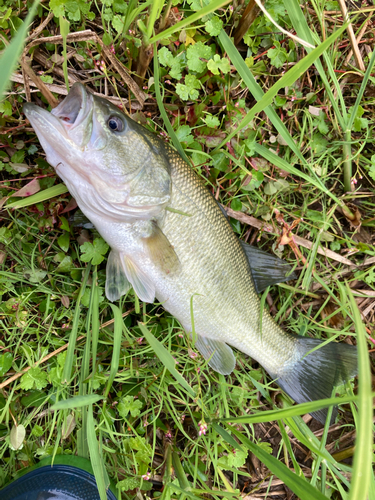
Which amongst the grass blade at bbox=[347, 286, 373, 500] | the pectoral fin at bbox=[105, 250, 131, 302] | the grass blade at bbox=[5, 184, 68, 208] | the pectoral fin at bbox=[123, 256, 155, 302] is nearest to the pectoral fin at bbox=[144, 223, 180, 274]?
the pectoral fin at bbox=[123, 256, 155, 302]

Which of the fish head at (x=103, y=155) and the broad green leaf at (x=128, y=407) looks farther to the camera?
the broad green leaf at (x=128, y=407)

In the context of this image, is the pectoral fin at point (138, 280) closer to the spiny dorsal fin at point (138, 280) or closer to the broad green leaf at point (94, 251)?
the spiny dorsal fin at point (138, 280)

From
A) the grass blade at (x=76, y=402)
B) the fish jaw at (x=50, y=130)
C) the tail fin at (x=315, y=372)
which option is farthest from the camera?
the tail fin at (x=315, y=372)

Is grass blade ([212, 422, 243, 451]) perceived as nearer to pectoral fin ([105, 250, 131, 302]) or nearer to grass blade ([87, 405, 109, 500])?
grass blade ([87, 405, 109, 500])

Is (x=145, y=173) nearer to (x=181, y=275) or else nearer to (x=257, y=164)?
(x=181, y=275)

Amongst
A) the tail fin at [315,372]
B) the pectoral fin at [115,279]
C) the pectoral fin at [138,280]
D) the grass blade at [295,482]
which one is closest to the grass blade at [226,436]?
the grass blade at [295,482]

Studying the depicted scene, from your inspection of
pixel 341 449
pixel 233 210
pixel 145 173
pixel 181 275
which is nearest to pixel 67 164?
pixel 145 173

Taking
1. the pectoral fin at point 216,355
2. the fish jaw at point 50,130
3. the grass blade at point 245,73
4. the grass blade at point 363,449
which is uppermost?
the grass blade at point 245,73
